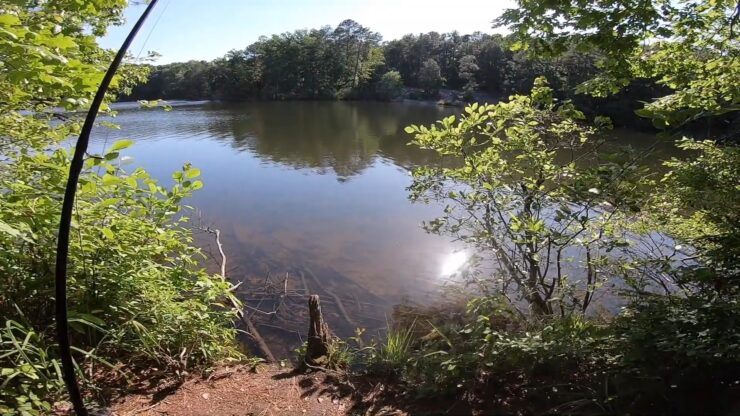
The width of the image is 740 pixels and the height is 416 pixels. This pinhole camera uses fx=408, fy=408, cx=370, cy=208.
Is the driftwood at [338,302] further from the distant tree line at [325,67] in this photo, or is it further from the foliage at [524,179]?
the distant tree line at [325,67]

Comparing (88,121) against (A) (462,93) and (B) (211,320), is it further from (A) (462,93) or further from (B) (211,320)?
(A) (462,93)

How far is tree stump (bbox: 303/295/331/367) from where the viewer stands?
15.2ft

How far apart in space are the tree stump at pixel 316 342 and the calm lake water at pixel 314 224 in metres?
1.81

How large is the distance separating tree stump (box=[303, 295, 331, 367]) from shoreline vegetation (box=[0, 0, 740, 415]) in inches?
1.0

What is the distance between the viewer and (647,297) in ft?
9.67

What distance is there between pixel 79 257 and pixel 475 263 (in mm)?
3903

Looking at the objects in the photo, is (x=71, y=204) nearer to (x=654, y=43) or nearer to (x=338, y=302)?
(x=654, y=43)

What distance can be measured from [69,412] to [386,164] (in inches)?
755

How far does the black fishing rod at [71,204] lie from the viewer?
1.67 metres

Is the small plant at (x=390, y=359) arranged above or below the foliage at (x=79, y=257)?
below

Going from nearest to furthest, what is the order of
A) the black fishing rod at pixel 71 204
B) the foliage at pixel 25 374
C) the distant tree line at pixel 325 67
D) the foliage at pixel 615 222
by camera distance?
the black fishing rod at pixel 71 204, the foliage at pixel 615 222, the foliage at pixel 25 374, the distant tree line at pixel 325 67

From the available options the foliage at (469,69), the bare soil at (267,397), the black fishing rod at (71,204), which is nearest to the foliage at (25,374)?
the bare soil at (267,397)

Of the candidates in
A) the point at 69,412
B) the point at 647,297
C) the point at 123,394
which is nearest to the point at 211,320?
the point at 123,394

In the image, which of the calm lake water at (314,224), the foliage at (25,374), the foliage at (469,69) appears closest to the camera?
the foliage at (25,374)
